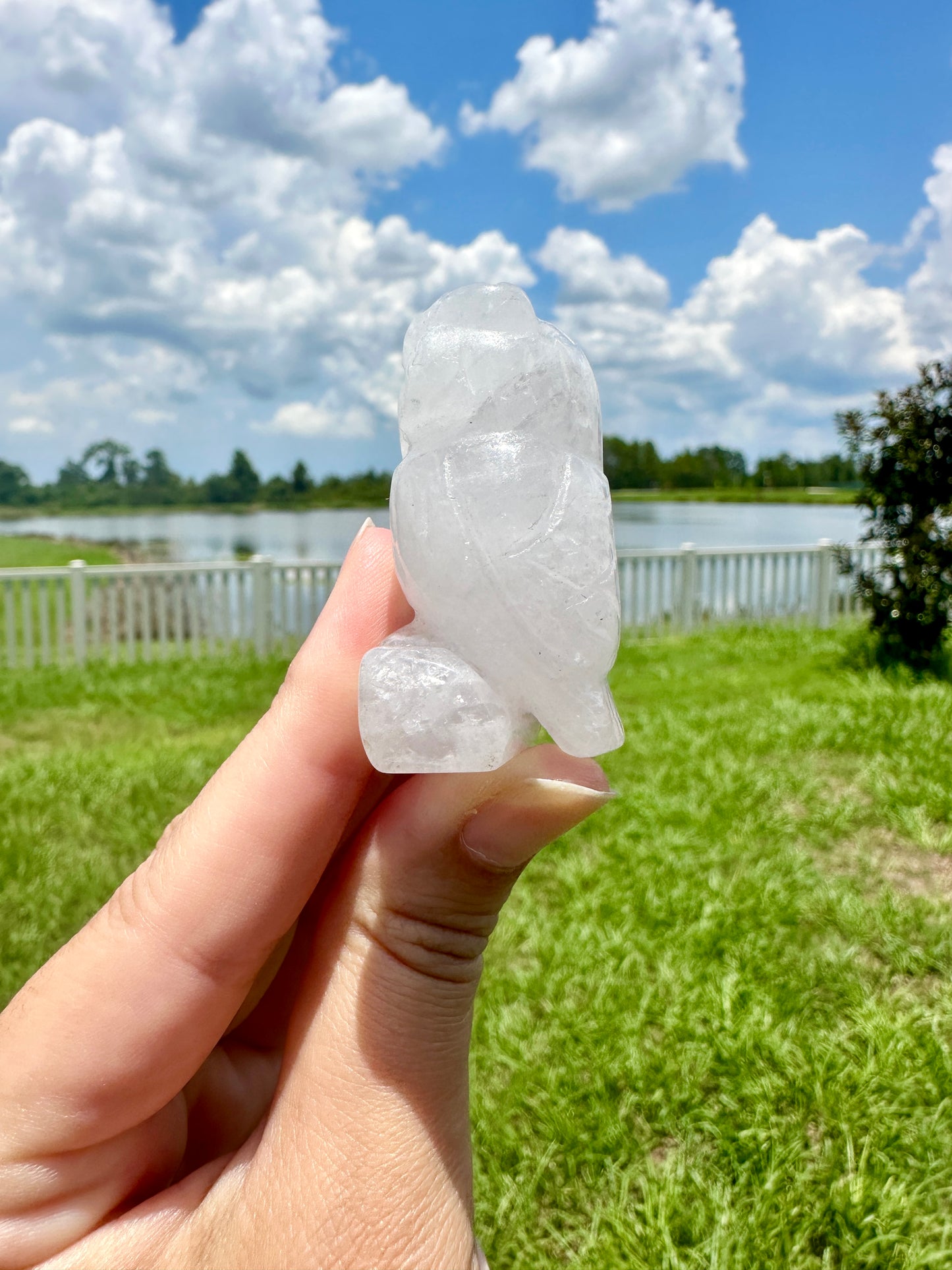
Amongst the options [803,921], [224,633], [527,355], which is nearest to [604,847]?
[803,921]

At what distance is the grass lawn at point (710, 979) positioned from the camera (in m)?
2.34

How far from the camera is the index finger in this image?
1289 mm

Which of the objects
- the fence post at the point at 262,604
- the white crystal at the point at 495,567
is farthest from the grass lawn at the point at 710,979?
the fence post at the point at 262,604

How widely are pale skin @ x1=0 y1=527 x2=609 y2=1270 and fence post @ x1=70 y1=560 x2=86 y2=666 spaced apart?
8.58 meters

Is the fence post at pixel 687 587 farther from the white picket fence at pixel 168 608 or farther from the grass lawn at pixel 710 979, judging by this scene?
the grass lawn at pixel 710 979

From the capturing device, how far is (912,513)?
25.9ft

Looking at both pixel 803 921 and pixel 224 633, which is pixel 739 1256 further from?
pixel 224 633

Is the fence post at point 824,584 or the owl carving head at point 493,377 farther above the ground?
the owl carving head at point 493,377

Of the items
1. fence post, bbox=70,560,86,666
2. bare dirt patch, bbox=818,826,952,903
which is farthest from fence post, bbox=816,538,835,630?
fence post, bbox=70,560,86,666

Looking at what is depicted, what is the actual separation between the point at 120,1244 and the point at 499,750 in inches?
37.3

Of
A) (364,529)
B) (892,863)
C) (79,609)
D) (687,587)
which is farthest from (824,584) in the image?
(364,529)

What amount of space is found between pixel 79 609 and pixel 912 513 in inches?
333

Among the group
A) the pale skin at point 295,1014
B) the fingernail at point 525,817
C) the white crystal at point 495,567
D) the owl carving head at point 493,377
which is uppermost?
the owl carving head at point 493,377

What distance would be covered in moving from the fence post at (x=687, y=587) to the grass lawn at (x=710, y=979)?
4.88 meters
